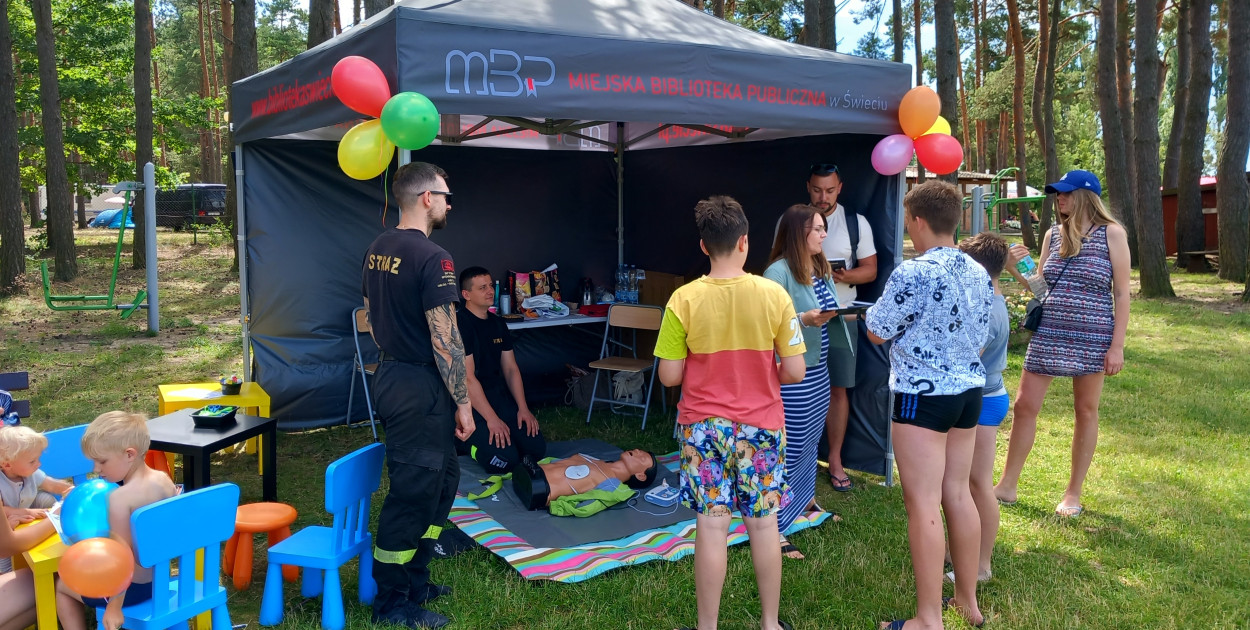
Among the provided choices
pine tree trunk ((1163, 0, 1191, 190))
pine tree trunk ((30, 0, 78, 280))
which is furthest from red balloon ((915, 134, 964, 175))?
pine tree trunk ((1163, 0, 1191, 190))

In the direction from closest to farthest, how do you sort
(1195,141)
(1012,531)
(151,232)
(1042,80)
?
(1012,531) → (151,232) → (1195,141) → (1042,80)

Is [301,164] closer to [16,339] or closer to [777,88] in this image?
[777,88]

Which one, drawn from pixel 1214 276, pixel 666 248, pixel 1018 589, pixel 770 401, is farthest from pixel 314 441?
pixel 1214 276

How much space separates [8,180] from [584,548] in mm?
10433

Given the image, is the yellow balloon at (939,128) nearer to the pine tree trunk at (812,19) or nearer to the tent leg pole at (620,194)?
the tent leg pole at (620,194)

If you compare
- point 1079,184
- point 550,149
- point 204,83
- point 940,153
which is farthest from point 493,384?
point 204,83

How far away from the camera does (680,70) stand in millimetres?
3650

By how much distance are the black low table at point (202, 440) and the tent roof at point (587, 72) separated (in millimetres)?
1362

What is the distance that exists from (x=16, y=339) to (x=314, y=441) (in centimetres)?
506

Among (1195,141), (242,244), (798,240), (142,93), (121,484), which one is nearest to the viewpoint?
(121,484)

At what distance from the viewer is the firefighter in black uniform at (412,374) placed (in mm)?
2744

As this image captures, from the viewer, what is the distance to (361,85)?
3.02 meters

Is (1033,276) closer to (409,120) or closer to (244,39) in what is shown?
(409,120)

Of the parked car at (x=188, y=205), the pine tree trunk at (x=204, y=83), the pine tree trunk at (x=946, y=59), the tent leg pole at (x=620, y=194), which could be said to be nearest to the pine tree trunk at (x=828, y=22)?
the pine tree trunk at (x=946, y=59)
